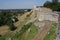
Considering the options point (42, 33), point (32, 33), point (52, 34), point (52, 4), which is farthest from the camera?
point (52, 4)

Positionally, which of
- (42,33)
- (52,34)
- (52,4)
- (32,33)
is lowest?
(32,33)

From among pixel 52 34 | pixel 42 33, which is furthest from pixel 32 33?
pixel 52 34

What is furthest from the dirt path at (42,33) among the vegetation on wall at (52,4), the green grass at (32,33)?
the vegetation on wall at (52,4)

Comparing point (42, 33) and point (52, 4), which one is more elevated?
point (52, 4)

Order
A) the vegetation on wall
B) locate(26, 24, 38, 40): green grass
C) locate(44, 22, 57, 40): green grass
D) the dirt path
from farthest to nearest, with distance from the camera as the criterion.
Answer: the vegetation on wall
locate(26, 24, 38, 40): green grass
the dirt path
locate(44, 22, 57, 40): green grass

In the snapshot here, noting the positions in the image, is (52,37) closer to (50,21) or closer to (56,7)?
(50,21)

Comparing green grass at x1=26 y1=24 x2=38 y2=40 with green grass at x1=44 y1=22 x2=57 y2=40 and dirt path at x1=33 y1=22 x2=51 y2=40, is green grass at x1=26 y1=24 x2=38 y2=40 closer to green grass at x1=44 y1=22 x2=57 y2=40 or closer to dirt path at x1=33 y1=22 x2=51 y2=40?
dirt path at x1=33 y1=22 x2=51 y2=40

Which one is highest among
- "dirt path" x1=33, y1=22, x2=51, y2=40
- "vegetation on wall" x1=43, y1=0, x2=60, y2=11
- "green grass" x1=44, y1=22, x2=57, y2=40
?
"vegetation on wall" x1=43, y1=0, x2=60, y2=11

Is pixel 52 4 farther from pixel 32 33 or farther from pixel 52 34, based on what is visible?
pixel 52 34

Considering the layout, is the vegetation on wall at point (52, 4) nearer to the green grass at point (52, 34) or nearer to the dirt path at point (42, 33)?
the dirt path at point (42, 33)

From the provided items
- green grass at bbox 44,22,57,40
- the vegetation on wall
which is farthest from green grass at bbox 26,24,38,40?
the vegetation on wall

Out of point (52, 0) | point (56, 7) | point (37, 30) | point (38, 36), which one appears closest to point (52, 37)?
point (38, 36)
